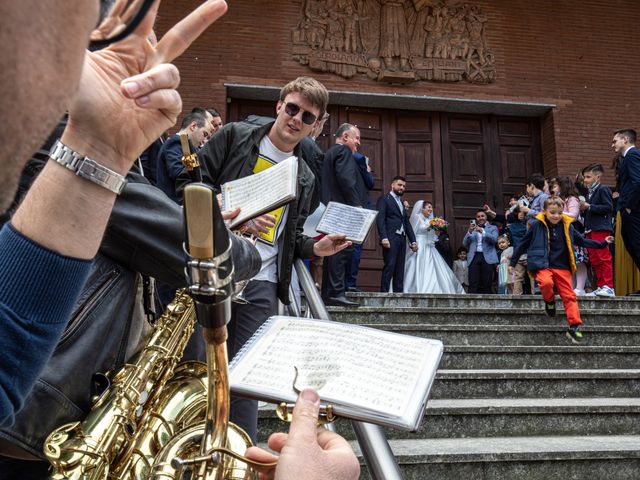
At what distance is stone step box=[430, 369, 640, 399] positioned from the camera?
13.3 feet

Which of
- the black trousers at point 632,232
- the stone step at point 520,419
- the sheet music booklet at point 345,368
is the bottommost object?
the stone step at point 520,419

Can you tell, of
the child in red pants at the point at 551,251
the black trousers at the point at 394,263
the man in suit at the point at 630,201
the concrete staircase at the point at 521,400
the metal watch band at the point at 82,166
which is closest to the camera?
the metal watch band at the point at 82,166

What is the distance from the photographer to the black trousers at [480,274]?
9.28 meters

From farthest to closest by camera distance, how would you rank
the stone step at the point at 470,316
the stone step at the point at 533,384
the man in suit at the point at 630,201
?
the man in suit at the point at 630,201 → the stone step at the point at 470,316 → the stone step at the point at 533,384

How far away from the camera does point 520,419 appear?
3.71 metres

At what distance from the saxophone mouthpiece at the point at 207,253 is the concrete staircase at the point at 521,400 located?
98.5 inches

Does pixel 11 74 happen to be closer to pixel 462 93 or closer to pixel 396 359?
pixel 396 359

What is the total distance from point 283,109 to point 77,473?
2.25 metres

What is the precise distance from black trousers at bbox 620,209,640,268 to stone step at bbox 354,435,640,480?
4.22 metres

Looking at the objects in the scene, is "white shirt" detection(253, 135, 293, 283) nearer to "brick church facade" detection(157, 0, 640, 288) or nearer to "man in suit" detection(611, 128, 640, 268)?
"man in suit" detection(611, 128, 640, 268)

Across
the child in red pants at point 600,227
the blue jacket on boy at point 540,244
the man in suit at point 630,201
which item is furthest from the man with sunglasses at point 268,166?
the child in red pants at point 600,227

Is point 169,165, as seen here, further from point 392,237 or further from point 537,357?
point 392,237

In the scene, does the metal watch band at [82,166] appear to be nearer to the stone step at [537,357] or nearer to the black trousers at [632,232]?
Result: the stone step at [537,357]

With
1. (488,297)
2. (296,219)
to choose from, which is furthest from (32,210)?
(488,297)
